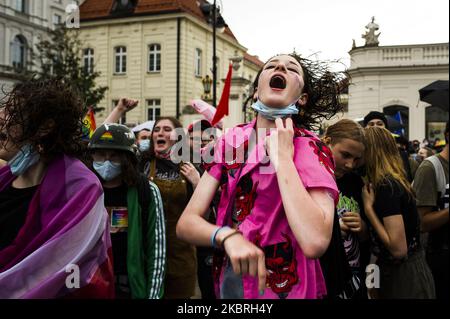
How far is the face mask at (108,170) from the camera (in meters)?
3.04

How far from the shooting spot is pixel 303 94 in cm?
189

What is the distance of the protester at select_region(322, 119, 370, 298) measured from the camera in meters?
2.66

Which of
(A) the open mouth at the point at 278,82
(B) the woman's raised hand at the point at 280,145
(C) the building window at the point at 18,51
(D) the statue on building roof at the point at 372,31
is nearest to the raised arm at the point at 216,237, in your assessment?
(B) the woman's raised hand at the point at 280,145

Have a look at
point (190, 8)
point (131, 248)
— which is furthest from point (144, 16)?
point (131, 248)

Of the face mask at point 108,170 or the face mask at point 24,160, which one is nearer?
the face mask at point 24,160

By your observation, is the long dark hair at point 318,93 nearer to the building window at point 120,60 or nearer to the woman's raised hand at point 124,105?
the woman's raised hand at point 124,105

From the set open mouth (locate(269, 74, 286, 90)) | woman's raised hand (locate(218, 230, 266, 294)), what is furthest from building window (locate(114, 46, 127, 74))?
woman's raised hand (locate(218, 230, 266, 294))

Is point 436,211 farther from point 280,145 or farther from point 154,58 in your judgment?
point 154,58

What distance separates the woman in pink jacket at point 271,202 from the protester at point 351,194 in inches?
36.7

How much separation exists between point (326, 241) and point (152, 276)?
5.76ft

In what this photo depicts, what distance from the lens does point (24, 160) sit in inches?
81.3

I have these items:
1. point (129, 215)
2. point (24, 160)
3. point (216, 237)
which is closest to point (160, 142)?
point (129, 215)

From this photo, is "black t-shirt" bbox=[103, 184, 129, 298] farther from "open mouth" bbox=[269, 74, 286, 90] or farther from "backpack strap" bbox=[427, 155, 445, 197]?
"backpack strap" bbox=[427, 155, 445, 197]
